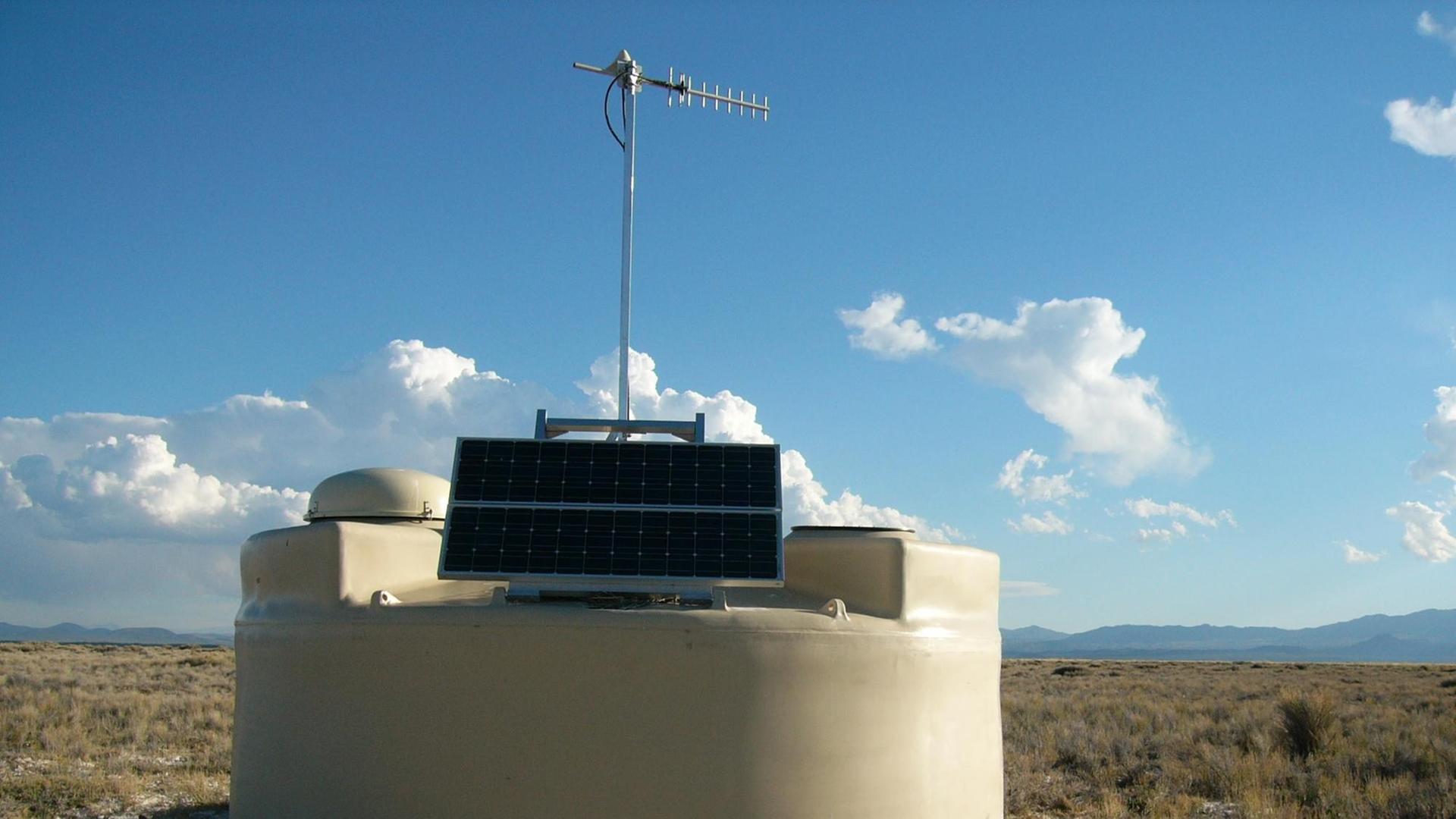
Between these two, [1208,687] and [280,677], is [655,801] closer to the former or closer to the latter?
[280,677]

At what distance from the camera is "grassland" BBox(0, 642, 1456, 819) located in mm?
12930

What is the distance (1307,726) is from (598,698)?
1499cm

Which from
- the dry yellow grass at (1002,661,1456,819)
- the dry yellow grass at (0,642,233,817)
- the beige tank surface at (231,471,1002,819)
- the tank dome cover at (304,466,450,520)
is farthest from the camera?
the dry yellow grass at (1002,661,1456,819)

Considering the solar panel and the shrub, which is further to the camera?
the shrub

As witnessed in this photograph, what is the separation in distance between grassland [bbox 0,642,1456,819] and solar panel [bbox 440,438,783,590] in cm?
622

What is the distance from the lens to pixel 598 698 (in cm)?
693

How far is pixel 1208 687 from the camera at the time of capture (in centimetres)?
3111

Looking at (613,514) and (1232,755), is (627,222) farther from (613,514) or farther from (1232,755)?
(1232,755)

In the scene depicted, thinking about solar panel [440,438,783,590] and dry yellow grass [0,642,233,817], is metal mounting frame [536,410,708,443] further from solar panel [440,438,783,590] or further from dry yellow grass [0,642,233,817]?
dry yellow grass [0,642,233,817]

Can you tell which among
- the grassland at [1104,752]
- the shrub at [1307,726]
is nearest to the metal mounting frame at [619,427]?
the grassland at [1104,752]

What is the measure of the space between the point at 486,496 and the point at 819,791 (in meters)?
3.22

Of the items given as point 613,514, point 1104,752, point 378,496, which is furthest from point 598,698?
point 1104,752

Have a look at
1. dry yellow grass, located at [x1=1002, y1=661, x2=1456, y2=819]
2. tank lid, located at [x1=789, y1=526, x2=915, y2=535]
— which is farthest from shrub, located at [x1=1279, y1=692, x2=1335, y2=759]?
tank lid, located at [x1=789, y1=526, x2=915, y2=535]

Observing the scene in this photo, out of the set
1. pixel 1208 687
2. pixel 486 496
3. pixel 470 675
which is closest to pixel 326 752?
pixel 470 675
